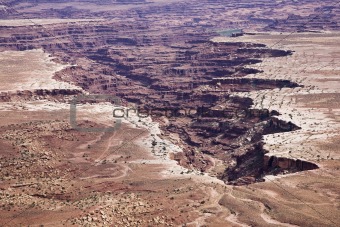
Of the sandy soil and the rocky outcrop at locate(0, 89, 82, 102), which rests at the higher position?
the sandy soil

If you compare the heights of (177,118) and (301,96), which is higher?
(301,96)

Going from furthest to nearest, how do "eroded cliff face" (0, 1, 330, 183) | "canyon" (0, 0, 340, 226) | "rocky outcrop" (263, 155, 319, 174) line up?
"eroded cliff face" (0, 1, 330, 183) → "rocky outcrop" (263, 155, 319, 174) → "canyon" (0, 0, 340, 226)

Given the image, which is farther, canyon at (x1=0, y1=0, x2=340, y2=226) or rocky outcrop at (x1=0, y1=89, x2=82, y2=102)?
rocky outcrop at (x1=0, y1=89, x2=82, y2=102)

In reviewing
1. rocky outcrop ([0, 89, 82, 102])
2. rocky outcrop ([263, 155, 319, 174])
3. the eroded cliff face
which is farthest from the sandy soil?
rocky outcrop ([263, 155, 319, 174])

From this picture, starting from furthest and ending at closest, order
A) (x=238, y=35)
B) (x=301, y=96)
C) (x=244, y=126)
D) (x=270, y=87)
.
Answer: (x=238, y=35), (x=270, y=87), (x=301, y=96), (x=244, y=126)

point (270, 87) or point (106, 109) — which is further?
point (270, 87)

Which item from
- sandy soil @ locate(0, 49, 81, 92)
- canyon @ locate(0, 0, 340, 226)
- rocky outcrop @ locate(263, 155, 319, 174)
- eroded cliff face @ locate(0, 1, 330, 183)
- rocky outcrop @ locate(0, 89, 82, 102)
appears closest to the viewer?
canyon @ locate(0, 0, 340, 226)

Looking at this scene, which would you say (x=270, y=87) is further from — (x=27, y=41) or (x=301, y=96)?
(x=27, y=41)

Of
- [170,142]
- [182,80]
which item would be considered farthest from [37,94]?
[182,80]

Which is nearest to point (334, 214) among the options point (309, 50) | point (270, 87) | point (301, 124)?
point (301, 124)

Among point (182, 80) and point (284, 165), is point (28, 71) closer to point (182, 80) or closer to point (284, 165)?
point (182, 80)

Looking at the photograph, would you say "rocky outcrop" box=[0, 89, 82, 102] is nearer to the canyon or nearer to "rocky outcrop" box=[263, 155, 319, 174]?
the canyon
